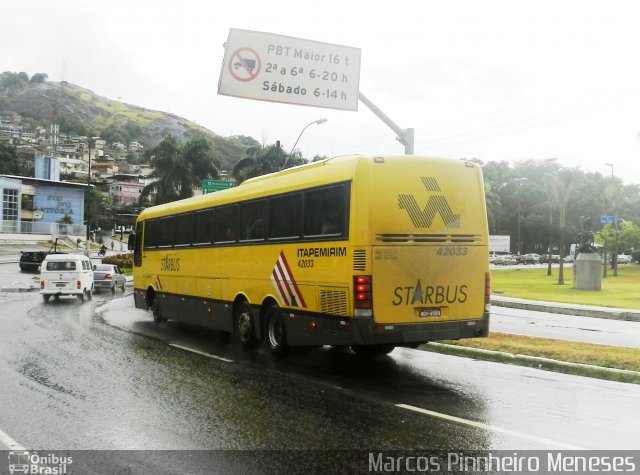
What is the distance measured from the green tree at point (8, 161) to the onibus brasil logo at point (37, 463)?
486 feet

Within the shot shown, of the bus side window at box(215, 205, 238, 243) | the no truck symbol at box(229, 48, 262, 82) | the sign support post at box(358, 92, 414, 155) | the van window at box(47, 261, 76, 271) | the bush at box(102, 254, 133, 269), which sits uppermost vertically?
the no truck symbol at box(229, 48, 262, 82)

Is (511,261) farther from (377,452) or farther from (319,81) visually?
(377,452)

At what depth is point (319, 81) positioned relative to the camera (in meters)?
15.8

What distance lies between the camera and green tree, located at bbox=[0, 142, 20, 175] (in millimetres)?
138775

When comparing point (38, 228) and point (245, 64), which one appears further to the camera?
point (38, 228)

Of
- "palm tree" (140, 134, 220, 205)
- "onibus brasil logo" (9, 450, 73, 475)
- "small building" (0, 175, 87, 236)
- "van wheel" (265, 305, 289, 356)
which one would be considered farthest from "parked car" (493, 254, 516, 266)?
"onibus brasil logo" (9, 450, 73, 475)

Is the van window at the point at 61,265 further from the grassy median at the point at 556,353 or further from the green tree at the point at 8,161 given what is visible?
the green tree at the point at 8,161

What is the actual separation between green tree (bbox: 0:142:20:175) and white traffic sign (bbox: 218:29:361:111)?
458 feet

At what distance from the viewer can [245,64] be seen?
1507cm

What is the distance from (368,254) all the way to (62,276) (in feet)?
69.5

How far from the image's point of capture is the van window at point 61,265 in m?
27.1

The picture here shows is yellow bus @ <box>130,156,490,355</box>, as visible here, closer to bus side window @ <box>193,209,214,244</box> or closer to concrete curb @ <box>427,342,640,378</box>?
concrete curb @ <box>427,342,640,378</box>

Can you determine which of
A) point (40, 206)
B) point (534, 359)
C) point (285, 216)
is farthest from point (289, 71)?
point (40, 206)

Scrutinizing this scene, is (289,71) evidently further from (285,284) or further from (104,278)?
(104,278)
